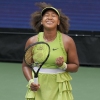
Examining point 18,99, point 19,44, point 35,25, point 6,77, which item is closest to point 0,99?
point 18,99

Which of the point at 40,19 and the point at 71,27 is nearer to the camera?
the point at 40,19

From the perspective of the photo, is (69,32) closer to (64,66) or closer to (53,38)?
(53,38)

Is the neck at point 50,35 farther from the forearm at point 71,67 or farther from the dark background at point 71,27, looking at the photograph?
the dark background at point 71,27

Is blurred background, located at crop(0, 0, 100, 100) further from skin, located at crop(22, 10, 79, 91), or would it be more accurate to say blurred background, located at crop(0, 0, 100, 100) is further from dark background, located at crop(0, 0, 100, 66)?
skin, located at crop(22, 10, 79, 91)

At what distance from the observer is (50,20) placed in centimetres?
323

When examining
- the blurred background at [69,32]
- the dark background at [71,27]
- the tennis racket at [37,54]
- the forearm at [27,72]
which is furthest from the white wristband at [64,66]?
the dark background at [71,27]

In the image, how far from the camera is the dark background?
300 inches

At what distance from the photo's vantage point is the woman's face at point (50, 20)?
3.22 meters

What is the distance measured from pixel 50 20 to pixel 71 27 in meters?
4.62

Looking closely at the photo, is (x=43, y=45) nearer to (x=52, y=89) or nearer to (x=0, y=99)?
(x=52, y=89)

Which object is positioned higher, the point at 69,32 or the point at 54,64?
the point at 54,64

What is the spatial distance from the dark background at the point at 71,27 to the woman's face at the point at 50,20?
4.37 metres

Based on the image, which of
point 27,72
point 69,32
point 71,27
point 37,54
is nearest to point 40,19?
point 37,54

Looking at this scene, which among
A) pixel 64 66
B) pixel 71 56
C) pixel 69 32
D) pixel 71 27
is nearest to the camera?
pixel 64 66
